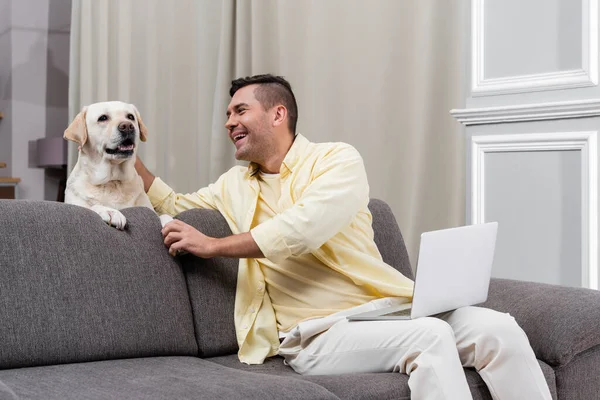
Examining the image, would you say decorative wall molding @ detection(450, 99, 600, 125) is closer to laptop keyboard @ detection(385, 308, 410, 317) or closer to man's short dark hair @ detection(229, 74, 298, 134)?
man's short dark hair @ detection(229, 74, 298, 134)

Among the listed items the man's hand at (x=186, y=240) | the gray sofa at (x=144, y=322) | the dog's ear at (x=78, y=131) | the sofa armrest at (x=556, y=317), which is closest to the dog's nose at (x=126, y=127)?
the dog's ear at (x=78, y=131)

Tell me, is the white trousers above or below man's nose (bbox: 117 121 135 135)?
below

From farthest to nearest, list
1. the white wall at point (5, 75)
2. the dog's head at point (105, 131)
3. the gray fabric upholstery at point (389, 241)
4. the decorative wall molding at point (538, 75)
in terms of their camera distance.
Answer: the white wall at point (5, 75) → the decorative wall molding at point (538, 75) → the gray fabric upholstery at point (389, 241) → the dog's head at point (105, 131)

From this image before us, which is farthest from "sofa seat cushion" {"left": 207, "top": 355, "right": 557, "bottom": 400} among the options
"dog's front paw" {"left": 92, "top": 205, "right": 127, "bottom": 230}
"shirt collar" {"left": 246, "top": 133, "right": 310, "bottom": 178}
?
"shirt collar" {"left": 246, "top": 133, "right": 310, "bottom": 178}

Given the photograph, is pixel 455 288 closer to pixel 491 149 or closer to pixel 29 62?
pixel 491 149

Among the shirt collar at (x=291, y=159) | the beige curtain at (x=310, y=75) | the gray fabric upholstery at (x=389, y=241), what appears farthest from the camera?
the beige curtain at (x=310, y=75)

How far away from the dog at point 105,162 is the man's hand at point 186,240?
9.6 inches

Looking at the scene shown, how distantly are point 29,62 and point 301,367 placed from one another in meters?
4.37

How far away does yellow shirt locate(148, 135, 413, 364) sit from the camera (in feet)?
6.72

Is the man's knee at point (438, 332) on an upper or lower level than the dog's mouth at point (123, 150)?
lower

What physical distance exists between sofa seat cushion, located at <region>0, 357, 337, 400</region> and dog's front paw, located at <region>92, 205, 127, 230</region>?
406 mm

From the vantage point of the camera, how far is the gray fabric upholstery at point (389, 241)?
2512mm

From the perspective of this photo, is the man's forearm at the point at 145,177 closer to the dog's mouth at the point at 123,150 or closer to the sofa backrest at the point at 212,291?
the dog's mouth at the point at 123,150

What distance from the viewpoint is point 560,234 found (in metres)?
2.71
